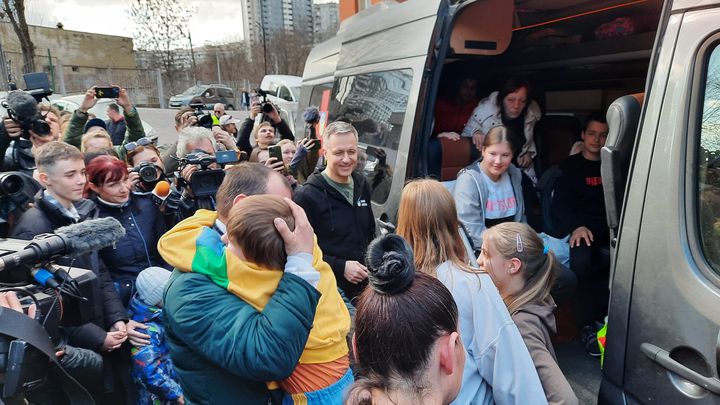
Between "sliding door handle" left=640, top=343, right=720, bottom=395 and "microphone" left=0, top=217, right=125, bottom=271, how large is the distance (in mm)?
1706

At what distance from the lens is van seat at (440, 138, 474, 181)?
11.7 feet

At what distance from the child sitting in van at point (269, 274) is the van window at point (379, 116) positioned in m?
1.64

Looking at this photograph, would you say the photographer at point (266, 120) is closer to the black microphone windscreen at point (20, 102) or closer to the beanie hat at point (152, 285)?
the black microphone windscreen at point (20, 102)

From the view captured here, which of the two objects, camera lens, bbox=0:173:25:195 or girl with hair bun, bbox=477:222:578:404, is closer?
girl with hair bun, bbox=477:222:578:404

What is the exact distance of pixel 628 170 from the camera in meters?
1.64

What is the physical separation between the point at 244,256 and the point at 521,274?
1140mm

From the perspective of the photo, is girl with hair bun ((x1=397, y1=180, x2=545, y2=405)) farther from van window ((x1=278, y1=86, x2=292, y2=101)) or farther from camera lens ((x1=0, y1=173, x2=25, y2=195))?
van window ((x1=278, y1=86, x2=292, y2=101))

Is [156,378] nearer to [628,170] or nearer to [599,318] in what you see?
[628,170]

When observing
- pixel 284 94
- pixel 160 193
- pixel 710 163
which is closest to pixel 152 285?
pixel 160 193

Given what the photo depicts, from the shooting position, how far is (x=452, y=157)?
3602 millimetres

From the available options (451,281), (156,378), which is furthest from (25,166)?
(451,281)

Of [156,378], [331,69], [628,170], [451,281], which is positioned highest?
[331,69]

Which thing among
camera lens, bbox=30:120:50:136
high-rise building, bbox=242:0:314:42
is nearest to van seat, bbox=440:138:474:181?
camera lens, bbox=30:120:50:136

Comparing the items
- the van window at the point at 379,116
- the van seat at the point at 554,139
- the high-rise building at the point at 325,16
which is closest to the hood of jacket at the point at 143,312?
the van window at the point at 379,116
